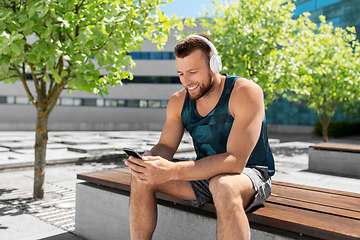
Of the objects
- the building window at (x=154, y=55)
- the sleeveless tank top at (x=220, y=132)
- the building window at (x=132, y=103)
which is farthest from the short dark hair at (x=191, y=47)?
the building window at (x=132, y=103)

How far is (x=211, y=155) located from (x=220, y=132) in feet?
0.81

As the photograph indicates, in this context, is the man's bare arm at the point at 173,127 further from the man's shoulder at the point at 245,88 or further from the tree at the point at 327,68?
the tree at the point at 327,68

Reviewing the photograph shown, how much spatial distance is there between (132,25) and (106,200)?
2.63 meters

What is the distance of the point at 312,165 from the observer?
841 cm

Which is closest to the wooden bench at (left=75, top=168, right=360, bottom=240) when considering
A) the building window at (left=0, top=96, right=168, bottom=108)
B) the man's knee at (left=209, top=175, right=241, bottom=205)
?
the man's knee at (left=209, top=175, right=241, bottom=205)

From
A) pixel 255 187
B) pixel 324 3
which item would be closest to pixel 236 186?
pixel 255 187

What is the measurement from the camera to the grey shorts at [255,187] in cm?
222

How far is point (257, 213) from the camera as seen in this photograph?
2160 mm

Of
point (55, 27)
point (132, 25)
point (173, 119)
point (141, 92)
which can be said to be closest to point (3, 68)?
point (55, 27)

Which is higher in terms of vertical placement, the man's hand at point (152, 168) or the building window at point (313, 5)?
the building window at point (313, 5)

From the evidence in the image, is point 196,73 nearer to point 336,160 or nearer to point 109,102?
point 336,160

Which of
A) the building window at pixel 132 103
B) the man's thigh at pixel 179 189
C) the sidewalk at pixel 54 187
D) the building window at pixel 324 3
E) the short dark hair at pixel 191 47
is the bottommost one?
the sidewalk at pixel 54 187

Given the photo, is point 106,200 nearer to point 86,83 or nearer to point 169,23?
point 86,83

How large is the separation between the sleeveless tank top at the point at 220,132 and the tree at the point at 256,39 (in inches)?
274
